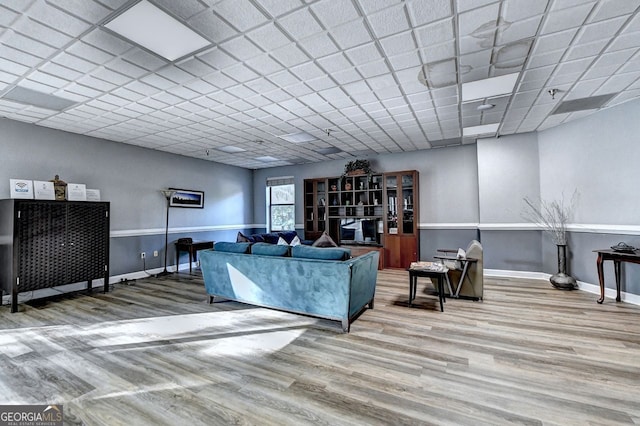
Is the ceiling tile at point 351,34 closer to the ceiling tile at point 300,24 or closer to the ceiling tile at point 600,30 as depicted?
the ceiling tile at point 300,24

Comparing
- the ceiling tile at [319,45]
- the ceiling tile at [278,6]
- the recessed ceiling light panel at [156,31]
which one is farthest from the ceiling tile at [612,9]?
the recessed ceiling light panel at [156,31]

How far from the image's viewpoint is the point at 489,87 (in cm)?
344

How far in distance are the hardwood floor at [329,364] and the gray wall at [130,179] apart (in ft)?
6.54

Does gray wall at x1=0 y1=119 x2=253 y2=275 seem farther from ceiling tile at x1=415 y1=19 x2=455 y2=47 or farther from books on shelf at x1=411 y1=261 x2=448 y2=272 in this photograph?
ceiling tile at x1=415 y1=19 x2=455 y2=47

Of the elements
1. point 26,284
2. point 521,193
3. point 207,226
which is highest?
point 521,193

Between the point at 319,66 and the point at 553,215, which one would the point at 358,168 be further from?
the point at 319,66

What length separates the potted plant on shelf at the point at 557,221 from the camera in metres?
4.65

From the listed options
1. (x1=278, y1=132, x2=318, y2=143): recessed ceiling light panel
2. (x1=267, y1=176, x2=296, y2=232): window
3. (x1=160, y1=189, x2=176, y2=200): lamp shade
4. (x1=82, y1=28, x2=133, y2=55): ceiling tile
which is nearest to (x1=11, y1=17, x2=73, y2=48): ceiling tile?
(x1=82, y1=28, x2=133, y2=55): ceiling tile

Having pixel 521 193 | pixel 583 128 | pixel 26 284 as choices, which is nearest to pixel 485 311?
pixel 521 193

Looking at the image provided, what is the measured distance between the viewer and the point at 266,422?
1.73 meters

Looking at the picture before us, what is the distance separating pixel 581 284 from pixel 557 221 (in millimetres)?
1092

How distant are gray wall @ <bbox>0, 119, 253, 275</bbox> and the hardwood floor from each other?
199 centimetres

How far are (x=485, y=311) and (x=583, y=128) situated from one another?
334 cm

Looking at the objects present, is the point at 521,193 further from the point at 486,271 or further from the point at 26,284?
the point at 26,284
